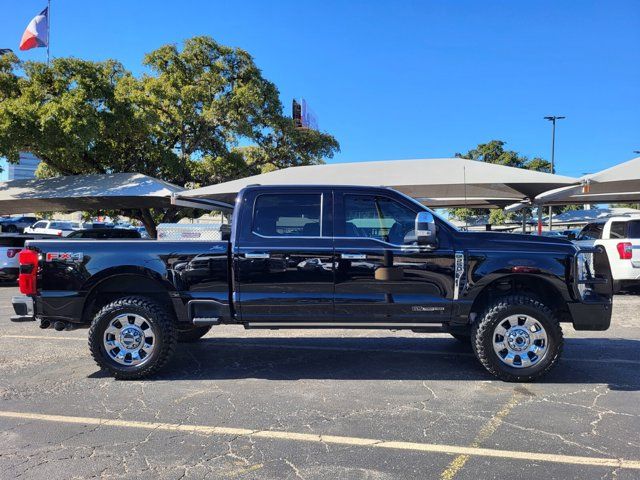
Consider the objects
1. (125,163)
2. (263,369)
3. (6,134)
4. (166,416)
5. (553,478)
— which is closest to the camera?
(553,478)

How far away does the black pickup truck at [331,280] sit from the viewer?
500cm

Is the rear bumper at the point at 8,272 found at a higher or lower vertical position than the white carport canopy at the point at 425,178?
lower

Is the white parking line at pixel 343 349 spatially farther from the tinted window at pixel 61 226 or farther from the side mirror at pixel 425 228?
the tinted window at pixel 61 226

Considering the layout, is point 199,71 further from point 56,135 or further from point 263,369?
point 263,369

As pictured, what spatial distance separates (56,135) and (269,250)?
46.1 ft

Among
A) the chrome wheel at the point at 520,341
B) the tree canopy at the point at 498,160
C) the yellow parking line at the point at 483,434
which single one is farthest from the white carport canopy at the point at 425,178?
the tree canopy at the point at 498,160

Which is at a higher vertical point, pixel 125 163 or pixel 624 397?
pixel 125 163

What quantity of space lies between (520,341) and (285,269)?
8.27ft

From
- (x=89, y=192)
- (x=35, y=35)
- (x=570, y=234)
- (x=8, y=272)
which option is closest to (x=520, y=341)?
(x=570, y=234)

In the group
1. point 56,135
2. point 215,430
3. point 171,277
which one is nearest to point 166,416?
point 215,430

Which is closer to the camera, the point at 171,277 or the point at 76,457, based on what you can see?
the point at 76,457

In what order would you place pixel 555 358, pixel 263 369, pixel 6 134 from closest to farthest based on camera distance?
pixel 555 358
pixel 263 369
pixel 6 134

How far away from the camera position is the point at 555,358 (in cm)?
493

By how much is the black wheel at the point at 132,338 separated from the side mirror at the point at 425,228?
2.77m
